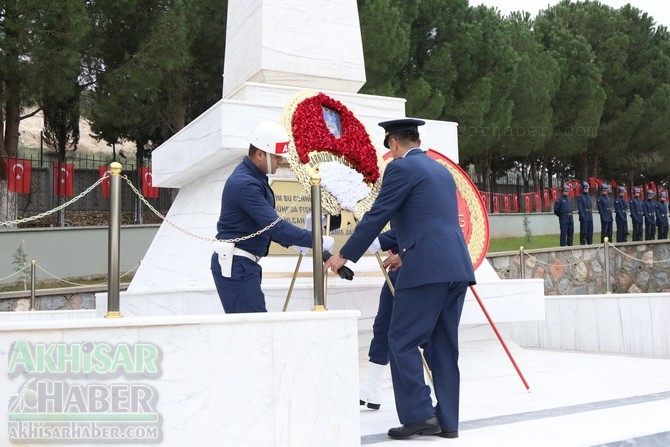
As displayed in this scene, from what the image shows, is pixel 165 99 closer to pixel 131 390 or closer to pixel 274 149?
pixel 274 149

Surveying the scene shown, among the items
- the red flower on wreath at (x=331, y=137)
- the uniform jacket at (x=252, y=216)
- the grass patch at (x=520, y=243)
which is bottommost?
the uniform jacket at (x=252, y=216)

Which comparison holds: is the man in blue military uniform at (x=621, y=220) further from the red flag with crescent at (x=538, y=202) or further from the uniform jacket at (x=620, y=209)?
the red flag with crescent at (x=538, y=202)

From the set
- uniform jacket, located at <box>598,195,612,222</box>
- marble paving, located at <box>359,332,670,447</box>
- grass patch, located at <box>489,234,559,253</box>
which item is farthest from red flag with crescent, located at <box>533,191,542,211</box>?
marble paving, located at <box>359,332,670,447</box>

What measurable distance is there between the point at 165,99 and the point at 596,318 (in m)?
13.5

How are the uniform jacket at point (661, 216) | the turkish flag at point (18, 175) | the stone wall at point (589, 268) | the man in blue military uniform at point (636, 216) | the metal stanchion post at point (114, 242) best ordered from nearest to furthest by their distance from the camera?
1. the metal stanchion post at point (114, 242)
2. the stone wall at point (589, 268)
3. the turkish flag at point (18, 175)
4. the man in blue military uniform at point (636, 216)
5. the uniform jacket at point (661, 216)

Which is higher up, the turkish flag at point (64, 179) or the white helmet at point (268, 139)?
the turkish flag at point (64, 179)

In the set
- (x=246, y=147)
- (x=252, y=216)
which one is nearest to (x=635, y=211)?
(x=246, y=147)

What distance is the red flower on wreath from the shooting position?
5203 mm

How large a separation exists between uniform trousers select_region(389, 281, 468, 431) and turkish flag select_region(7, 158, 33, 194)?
14613mm

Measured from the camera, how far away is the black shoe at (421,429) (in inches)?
145

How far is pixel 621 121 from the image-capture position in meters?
29.2

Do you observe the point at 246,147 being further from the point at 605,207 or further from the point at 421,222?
the point at 605,207

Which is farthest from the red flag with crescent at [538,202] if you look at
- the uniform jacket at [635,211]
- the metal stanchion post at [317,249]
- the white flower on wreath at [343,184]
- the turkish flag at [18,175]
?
the metal stanchion post at [317,249]

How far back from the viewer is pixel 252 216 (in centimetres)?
419
